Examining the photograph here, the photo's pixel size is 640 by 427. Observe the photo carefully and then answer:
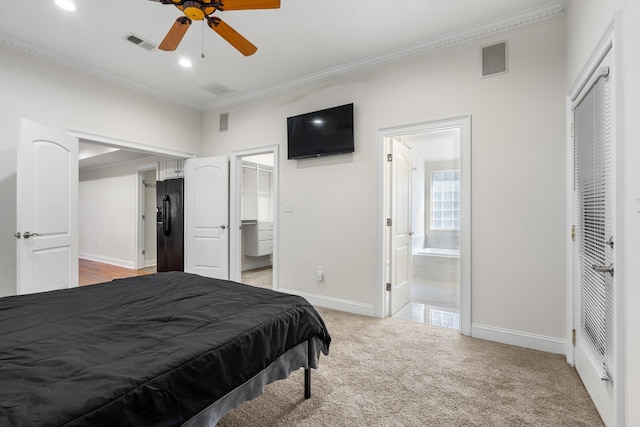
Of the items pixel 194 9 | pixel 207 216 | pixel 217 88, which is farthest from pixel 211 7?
pixel 207 216

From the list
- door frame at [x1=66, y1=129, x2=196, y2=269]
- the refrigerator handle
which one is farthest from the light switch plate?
the refrigerator handle

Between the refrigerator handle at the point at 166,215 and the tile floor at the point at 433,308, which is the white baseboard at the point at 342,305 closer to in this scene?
the tile floor at the point at 433,308

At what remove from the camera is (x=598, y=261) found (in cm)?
178

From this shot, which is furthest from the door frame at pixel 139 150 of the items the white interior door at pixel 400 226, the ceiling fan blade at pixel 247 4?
the white interior door at pixel 400 226

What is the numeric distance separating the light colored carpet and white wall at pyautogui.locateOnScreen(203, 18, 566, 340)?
515 millimetres

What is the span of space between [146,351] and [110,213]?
7166mm

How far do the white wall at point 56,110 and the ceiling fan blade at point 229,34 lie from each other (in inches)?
97.9

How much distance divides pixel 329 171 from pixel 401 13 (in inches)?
66.7

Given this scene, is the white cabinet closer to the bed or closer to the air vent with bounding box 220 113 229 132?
the air vent with bounding box 220 113 229 132

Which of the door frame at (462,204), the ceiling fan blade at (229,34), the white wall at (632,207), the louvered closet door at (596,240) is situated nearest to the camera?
the white wall at (632,207)

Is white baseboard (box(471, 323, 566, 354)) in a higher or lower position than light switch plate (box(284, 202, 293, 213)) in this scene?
lower

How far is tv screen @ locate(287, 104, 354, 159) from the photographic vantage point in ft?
11.4

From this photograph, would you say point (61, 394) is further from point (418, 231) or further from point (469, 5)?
point (418, 231)

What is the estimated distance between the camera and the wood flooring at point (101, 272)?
529 centimetres
